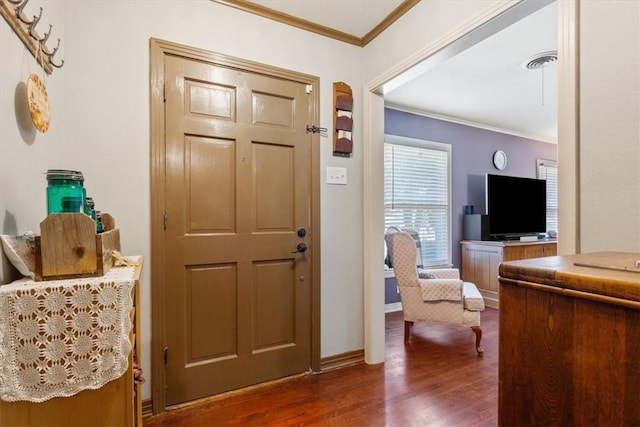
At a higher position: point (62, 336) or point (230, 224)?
point (230, 224)

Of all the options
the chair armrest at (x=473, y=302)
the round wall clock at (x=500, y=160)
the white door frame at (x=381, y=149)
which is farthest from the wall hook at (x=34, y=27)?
the round wall clock at (x=500, y=160)

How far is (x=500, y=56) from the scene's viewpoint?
2693 millimetres

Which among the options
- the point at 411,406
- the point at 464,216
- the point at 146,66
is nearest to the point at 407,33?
the point at 146,66

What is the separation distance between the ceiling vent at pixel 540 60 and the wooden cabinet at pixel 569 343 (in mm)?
2662

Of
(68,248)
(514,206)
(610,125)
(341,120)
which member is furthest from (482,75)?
(68,248)

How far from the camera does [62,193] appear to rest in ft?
3.60

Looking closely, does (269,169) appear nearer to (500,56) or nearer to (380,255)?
(380,255)

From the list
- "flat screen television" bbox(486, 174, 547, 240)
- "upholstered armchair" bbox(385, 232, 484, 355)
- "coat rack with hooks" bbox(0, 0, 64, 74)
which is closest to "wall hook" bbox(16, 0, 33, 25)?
"coat rack with hooks" bbox(0, 0, 64, 74)

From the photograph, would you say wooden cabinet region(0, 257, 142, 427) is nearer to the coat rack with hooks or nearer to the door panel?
the door panel

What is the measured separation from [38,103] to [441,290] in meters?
2.81

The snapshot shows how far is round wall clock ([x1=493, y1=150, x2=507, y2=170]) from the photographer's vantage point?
4660 millimetres

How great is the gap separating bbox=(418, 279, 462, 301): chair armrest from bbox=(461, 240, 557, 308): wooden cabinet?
4.63 ft

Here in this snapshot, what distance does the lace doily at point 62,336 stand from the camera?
0.89 meters

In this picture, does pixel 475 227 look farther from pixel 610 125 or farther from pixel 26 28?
pixel 26 28
